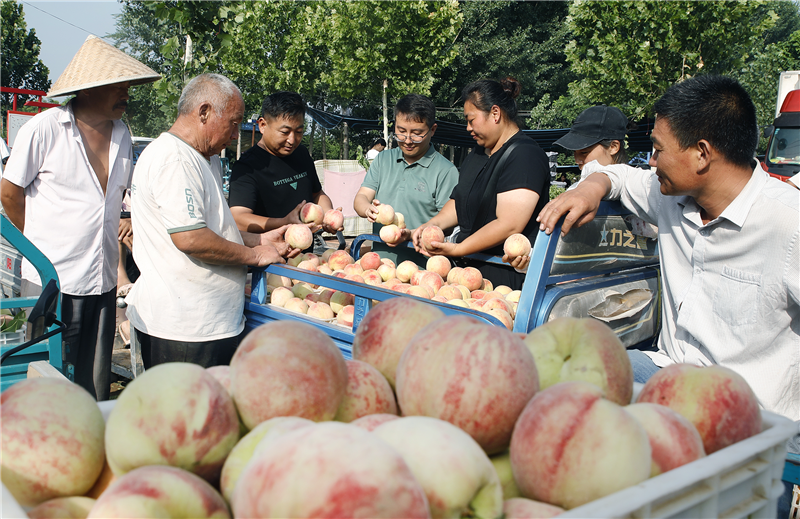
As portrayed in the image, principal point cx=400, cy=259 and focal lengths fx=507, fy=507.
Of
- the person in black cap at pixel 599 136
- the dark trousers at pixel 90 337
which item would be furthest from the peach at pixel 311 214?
the person in black cap at pixel 599 136

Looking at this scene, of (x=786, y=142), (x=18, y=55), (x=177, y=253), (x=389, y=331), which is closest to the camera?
(x=389, y=331)

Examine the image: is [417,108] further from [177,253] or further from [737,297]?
[737,297]

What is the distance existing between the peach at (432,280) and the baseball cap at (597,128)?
4.33 feet

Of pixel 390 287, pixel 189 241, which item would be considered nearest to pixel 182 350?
pixel 189 241

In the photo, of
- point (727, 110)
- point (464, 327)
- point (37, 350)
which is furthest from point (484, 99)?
point (37, 350)

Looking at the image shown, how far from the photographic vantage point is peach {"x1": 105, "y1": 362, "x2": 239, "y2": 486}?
0.96m

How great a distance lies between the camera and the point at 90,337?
3.26m

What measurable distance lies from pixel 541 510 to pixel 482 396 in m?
0.23

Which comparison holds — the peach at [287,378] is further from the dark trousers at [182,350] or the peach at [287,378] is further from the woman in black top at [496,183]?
the woman in black top at [496,183]

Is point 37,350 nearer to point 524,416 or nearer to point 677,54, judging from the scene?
point 524,416

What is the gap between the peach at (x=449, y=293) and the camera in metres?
3.10

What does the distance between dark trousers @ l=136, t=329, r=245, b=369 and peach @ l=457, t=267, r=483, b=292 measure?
148 cm

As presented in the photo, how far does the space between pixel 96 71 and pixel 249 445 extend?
9.62 feet

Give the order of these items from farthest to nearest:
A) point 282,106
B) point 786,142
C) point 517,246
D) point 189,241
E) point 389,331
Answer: point 786,142
point 282,106
point 517,246
point 189,241
point 389,331
